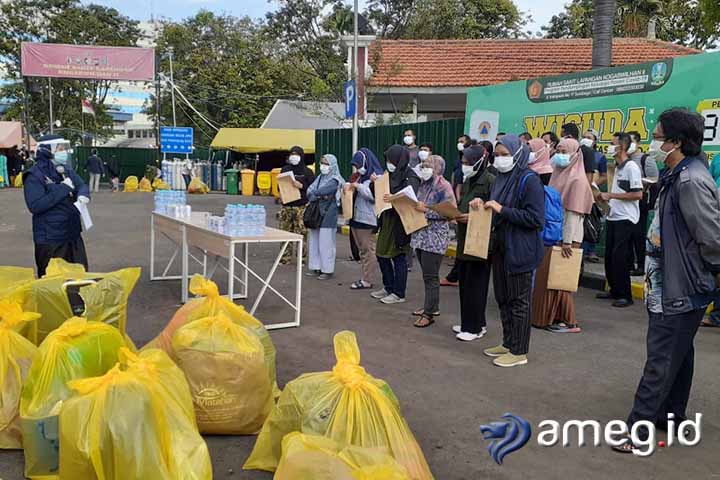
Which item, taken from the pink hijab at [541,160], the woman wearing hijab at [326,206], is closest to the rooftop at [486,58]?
the woman wearing hijab at [326,206]

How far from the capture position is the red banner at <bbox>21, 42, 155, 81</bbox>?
79.9ft

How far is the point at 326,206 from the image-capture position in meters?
8.14

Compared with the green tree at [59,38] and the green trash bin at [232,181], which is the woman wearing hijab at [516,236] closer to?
the green trash bin at [232,181]

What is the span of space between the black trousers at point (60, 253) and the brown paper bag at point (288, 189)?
340cm

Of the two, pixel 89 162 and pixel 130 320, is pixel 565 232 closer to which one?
pixel 130 320

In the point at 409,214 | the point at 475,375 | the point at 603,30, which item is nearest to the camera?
the point at 475,375

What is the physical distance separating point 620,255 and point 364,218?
2.91m

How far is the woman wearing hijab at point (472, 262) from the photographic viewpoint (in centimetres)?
542

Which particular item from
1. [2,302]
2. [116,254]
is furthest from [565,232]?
[116,254]

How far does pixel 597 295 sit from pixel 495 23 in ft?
87.2

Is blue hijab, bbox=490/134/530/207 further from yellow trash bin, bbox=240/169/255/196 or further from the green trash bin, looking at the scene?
the green trash bin

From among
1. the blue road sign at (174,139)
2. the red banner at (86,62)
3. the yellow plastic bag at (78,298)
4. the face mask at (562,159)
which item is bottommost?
the yellow plastic bag at (78,298)

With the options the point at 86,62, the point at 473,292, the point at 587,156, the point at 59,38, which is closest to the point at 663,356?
the point at 473,292

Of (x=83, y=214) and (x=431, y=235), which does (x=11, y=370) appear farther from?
(x=431, y=235)
